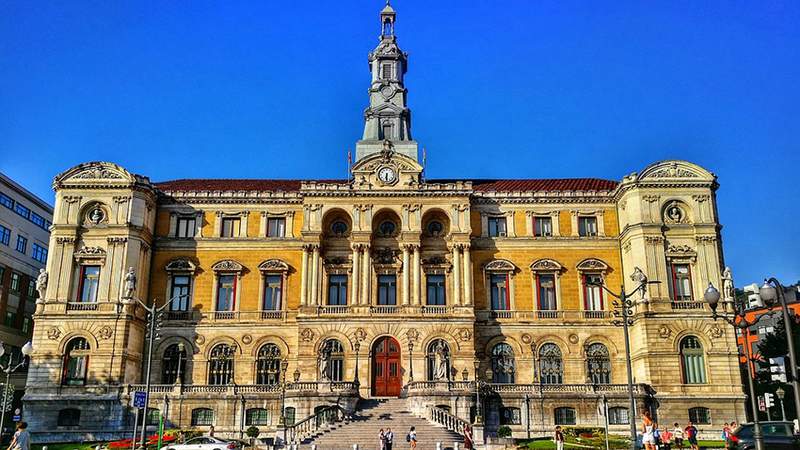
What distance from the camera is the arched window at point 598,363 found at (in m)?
51.9

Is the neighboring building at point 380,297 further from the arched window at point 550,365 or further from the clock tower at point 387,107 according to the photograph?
the clock tower at point 387,107

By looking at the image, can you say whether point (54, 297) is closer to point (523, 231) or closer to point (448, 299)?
point (448, 299)

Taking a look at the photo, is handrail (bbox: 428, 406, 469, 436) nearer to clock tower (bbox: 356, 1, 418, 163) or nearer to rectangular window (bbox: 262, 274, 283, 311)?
rectangular window (bbox: 262, 274, 283, 311)

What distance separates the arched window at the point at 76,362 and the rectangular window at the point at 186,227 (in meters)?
9.90

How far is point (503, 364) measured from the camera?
171 ft

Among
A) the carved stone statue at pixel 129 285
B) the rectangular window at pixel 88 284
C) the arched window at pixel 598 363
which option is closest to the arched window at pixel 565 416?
the arched window at pixel 598 363

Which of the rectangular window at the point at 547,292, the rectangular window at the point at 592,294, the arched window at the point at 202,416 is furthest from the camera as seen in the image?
the rectangular window at the point at 547,292

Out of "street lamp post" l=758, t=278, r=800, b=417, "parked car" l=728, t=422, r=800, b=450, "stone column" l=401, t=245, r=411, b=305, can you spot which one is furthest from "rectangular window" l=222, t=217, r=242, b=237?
"street lamp post" l=758, t=278, r=800, b=417

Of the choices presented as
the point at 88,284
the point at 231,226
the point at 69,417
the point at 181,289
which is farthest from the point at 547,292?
the point at 69,417

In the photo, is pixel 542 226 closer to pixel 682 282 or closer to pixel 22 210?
pixel 682 282

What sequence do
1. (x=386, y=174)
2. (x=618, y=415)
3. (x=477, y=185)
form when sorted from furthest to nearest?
1. (x=477, y=185)
2. (x=386, y=174)
3. (x=618, y=415)

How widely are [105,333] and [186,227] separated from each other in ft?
31.4

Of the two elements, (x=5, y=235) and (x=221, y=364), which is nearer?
(x=221, y=364)

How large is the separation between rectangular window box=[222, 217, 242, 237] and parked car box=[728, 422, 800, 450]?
117 ft
